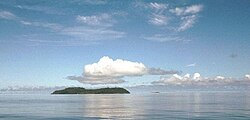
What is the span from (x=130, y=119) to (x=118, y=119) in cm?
266

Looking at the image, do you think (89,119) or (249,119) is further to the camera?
(89,119)

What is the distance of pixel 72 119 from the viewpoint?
7681 centimetres

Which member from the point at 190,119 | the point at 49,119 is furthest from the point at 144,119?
the point at 49,119

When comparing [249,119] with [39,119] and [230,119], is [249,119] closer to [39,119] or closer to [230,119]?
[230,119]

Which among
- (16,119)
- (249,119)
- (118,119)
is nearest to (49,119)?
(16,119)

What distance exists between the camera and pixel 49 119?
75938 mm

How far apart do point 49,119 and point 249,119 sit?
4320 centimetres

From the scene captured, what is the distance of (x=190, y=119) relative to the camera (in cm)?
7450

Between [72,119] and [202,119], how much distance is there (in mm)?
28749

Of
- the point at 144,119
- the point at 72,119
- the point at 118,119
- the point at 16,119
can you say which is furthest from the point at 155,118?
the point at 16,119

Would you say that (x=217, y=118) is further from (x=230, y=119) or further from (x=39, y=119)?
(x=39, y=119)

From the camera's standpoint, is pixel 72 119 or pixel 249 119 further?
pixel 72 119

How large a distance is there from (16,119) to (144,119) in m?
28.9

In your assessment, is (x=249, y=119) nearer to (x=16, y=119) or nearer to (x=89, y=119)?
(x=89, y=119)
